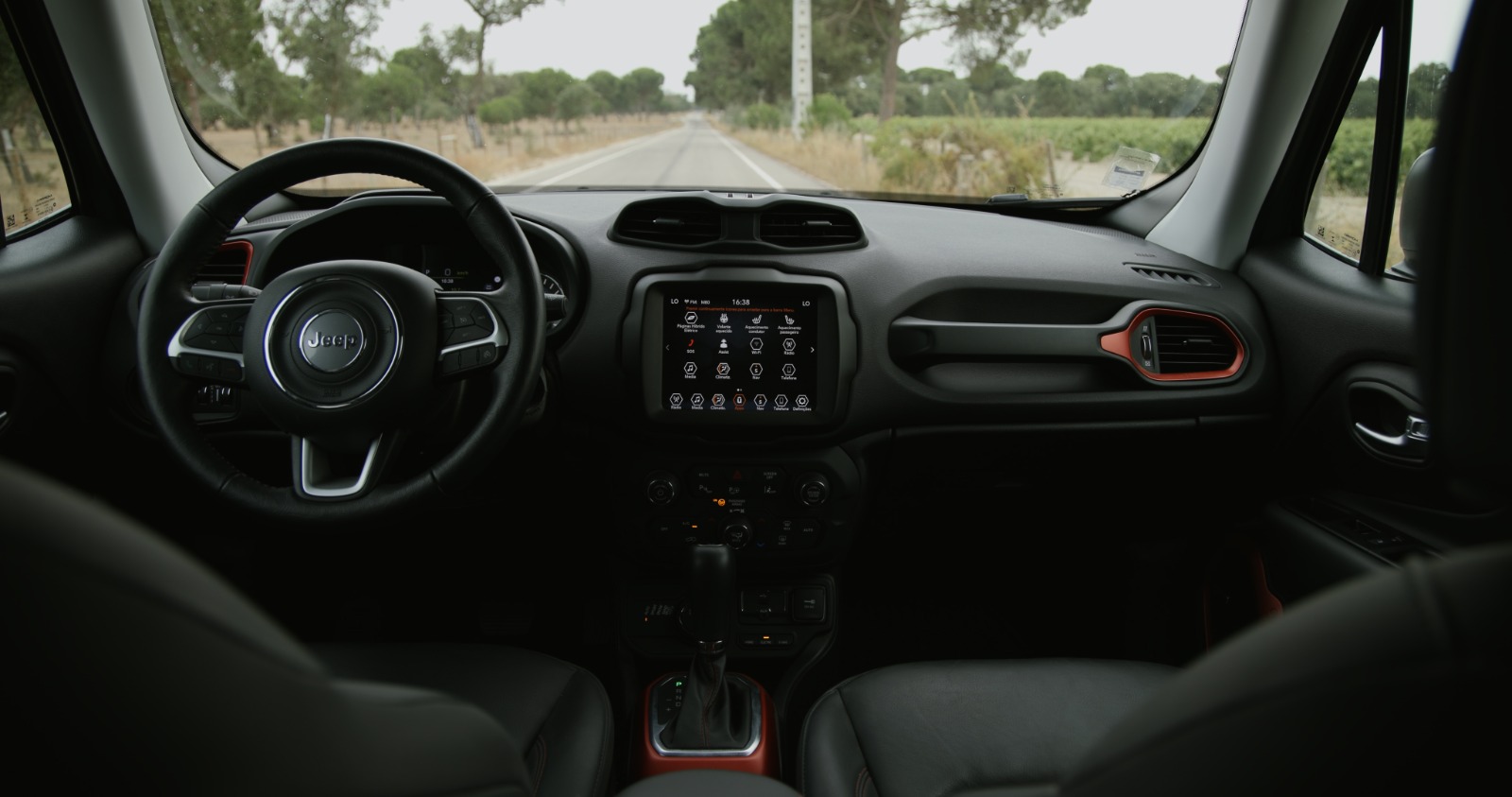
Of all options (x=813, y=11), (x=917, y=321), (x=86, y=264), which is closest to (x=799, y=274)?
(x=917, y=321)

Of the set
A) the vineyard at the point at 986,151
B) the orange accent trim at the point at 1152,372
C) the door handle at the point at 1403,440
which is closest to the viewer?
the door handle at the point at 1403,440

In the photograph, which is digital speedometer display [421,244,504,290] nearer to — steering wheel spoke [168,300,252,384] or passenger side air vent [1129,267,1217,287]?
steering wheel spoke [168,300,252,384]

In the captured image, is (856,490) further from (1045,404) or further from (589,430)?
(589,430)

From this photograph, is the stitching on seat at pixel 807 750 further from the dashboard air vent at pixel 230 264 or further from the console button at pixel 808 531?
the dashboard air vent at pixel 230 264

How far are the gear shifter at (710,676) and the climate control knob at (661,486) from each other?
0.75ft

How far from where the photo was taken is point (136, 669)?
1.75ft

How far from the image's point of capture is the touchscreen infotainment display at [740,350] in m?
2.20

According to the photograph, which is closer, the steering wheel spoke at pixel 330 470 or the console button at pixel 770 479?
the steering wheel spoke at pixel 330 470

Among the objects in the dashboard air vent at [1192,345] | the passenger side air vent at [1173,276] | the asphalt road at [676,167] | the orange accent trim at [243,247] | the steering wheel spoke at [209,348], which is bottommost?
the dashboard air vent at [1192,345]

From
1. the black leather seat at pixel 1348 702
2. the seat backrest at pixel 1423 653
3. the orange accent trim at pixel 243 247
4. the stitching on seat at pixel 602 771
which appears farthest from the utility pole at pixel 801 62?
the black leather seat at pixel 1348 702

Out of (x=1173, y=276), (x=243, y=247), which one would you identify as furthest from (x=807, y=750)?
(x=243, y=247)

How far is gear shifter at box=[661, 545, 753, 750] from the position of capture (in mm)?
2078

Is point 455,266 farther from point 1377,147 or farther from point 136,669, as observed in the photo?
point 1377,147

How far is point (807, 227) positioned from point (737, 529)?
0.76 meters
